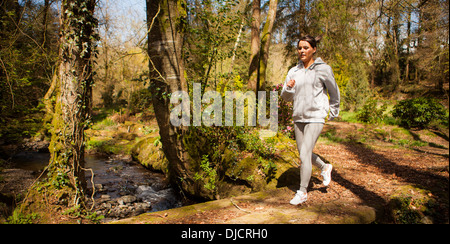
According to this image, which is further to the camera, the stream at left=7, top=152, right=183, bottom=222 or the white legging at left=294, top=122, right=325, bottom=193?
the stream at left=7, top=152, right=183, bottom=222

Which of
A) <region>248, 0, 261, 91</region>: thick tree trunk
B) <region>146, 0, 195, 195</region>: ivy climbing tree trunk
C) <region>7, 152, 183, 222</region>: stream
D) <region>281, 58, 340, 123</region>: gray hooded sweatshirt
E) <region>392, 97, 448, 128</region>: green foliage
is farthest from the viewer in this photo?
<region>392, 97, 448, 128</region>: green foliage

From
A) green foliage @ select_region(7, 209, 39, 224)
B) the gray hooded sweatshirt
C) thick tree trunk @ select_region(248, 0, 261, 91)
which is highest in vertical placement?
thick tree trunk @ select_region(248, 0, 261, 91)

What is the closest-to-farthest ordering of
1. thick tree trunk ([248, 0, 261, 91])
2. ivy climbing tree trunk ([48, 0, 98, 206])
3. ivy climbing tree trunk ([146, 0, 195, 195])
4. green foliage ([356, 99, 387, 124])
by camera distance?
ivy climbing tree trunk ([48, 0, 98, 206]) → ivy climbing tree trunk ([146, 0, 195, 195]) → thick tree trunk ([248, 0, 261, 91]) → green foliage ([356, 99, 387, 124])

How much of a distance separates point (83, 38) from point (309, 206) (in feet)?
13.3

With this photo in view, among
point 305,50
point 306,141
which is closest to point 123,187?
point 306,141

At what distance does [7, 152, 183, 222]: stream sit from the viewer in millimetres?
4578

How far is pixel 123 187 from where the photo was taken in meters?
5.82

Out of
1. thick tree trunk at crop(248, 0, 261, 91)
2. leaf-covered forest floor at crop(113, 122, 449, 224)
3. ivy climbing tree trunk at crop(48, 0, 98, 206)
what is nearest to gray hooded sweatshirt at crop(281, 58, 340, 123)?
leaf-covered forest floor at crop(113, 122, 449, 224)

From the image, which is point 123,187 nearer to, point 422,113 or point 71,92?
point 71,92

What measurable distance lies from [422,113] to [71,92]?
1278 centimetres

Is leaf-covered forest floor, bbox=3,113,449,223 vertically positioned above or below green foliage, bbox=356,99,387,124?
below

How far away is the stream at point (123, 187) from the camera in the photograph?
4.58 m

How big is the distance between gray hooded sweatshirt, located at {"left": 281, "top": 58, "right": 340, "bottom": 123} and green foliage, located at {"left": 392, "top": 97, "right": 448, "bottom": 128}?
398 inches

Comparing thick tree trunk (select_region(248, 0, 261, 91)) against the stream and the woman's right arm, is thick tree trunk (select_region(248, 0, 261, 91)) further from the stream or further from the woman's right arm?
the woman's right arm
